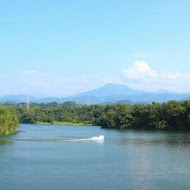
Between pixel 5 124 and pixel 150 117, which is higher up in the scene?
pixel 150 117

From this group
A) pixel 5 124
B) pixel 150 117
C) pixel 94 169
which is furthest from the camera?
pixel 150 117

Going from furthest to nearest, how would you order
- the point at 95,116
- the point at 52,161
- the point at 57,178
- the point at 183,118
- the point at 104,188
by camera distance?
the point at 95,116 < the point at 183,118 < the point at 52,161 < the point at 57,178 < the point at 104,188

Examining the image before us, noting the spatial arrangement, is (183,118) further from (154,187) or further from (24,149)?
(154,187)

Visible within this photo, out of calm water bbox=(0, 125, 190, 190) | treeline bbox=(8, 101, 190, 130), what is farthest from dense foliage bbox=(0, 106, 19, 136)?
treeline bbox=(8, 101, 190, 130)

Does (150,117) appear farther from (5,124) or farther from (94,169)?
(94,169)

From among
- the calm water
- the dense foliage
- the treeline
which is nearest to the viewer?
the calm water

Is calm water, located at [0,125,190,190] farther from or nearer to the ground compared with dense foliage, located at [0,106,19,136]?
nearer to the ground

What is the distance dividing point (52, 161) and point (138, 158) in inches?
340

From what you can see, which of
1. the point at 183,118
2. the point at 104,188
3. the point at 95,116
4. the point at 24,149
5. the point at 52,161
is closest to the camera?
the point at 104,188

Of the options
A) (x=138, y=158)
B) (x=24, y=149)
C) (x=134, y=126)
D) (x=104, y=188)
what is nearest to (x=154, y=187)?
(x=104, y=188)

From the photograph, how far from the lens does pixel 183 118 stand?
84.4m

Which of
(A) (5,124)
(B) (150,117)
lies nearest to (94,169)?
(A) (5,124)

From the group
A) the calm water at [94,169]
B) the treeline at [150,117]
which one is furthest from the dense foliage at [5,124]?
the treeline at [150,117]

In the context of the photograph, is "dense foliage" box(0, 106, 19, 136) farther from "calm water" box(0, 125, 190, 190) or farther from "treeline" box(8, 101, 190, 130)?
"treeline" box(8, 101, 190, 130)
